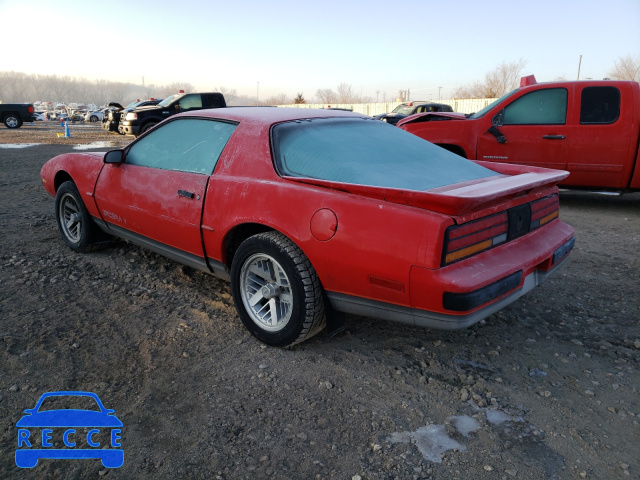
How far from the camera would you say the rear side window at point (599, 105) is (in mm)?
5992

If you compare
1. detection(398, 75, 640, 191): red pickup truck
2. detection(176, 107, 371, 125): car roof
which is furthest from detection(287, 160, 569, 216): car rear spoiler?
detection(398, 75, 640, 191): red pickup truck

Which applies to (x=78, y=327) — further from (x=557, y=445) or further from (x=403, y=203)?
(x=557, y=445)

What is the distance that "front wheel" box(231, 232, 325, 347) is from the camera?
8.29 feet

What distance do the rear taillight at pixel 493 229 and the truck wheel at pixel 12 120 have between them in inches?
1079

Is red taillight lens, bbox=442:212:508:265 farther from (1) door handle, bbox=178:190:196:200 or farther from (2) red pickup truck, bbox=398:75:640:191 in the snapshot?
(2) red pickup truck, bbox=398:75:640:191

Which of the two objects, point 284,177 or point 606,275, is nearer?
point 284,177

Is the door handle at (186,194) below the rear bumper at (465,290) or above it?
above

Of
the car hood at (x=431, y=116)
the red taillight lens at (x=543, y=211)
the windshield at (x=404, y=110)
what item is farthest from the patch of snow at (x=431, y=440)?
the windshield at (x=404, y=110)

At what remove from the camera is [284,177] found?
8.72 ft

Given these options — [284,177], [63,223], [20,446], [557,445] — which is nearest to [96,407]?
[20,446]

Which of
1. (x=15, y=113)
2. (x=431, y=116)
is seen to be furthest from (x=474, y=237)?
(x=15, y=113)

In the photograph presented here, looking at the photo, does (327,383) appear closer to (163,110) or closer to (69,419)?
(69,419)

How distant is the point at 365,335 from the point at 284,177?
3.58 ft

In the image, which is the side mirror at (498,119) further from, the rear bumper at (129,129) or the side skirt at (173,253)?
the rear bumper at (129,129)
